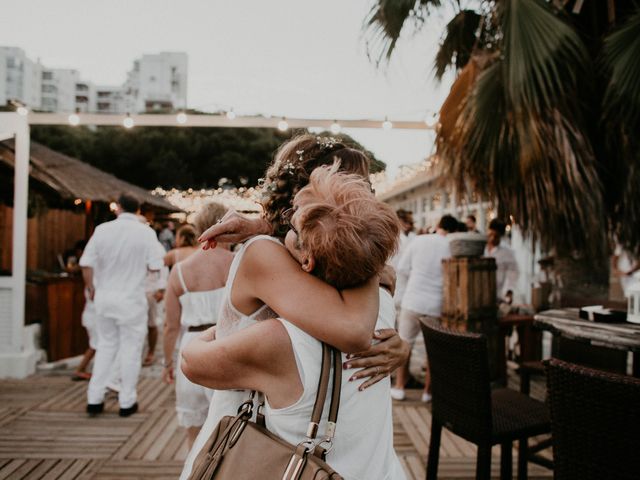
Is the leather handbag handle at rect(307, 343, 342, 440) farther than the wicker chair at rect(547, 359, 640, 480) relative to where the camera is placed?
No

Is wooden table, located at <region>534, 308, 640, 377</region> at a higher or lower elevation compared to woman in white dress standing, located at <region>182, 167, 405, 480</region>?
lower

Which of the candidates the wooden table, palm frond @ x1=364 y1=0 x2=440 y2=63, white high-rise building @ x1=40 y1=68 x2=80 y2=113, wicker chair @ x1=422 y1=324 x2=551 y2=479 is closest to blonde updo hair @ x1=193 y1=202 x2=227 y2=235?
wicker chair @ x1=422 y1=324 x2=551 y2=479

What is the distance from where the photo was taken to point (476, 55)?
175 inches

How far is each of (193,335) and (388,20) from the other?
128 inches

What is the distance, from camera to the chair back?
7.01ft

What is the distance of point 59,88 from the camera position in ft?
234

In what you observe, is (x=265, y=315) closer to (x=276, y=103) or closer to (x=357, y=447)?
(x=357, y=447)

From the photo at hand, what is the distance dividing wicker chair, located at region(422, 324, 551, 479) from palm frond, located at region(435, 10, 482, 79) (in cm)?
352

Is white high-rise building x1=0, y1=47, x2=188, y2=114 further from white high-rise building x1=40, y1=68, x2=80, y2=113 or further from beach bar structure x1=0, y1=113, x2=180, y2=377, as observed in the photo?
beach bar structure x1=0, y1=113, x2=180, y2=377

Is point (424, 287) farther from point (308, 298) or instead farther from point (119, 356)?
point (308, 298)

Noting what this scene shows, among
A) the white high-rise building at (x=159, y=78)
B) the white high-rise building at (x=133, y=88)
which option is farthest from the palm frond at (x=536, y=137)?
the white high-rise building at (x=159, y=78)

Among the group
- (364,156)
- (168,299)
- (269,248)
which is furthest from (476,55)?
(269,248)

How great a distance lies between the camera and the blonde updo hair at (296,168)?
114cm

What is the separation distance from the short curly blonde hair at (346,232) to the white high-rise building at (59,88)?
78653 mm
